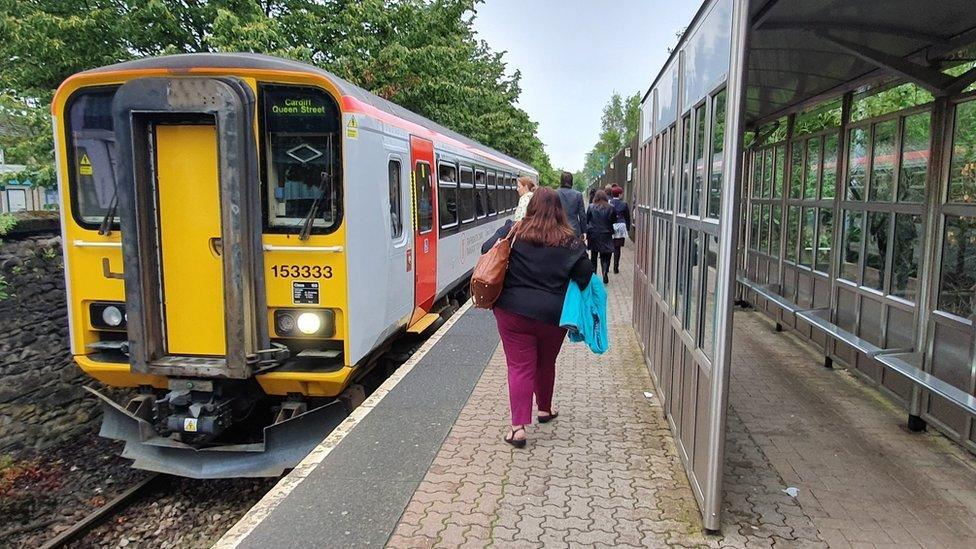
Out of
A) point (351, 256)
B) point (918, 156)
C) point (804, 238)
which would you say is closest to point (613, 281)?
point (804, 238)

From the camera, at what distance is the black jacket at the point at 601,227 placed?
11148 mm

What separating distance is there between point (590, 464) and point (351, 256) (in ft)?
7.26

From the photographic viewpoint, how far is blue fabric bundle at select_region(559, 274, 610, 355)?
4.21 m

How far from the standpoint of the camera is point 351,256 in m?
4.79

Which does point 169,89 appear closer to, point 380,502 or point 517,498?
point 380,502

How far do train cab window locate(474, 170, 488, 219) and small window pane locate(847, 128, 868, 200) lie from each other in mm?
6206

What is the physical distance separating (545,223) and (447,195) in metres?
4.66

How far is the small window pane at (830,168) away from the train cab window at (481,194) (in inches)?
227

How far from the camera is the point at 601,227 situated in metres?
11.2

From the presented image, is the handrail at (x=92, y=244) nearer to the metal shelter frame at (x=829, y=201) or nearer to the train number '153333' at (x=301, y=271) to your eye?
the train number '153333' at (x=301, y=271)

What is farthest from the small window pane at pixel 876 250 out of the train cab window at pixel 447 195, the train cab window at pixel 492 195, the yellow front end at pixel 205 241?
the train cab window at pixel 492 195

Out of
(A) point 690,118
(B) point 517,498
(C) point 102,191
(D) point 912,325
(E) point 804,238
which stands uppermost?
(A) point 690,118

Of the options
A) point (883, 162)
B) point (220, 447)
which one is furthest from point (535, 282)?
point (883, 162)

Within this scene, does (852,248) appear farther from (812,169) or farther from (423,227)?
(423,227)
